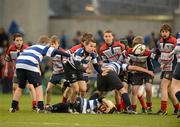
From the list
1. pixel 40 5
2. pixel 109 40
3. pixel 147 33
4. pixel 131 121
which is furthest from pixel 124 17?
pixel 131 121

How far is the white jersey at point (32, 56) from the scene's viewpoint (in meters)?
19.6

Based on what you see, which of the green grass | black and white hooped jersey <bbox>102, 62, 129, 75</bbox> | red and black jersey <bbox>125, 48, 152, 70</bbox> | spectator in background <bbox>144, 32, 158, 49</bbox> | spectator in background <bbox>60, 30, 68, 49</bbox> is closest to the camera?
the green grass

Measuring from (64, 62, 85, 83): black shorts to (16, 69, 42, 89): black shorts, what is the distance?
1.12 meters

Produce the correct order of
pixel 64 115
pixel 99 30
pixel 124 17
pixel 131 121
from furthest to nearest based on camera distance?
1. pixel 124 17
2. pixel 99 30
3. pixel 64 115
4. pixel 131 121

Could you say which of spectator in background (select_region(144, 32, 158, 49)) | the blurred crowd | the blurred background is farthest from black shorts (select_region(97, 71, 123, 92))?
the blurred background

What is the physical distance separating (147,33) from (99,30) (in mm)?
2837

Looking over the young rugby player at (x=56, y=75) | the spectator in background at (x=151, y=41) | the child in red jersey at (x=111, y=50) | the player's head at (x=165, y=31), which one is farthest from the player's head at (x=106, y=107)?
the spectator in background at (x=151, y=41)

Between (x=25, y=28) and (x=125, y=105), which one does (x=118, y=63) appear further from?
(x=25, y=28)

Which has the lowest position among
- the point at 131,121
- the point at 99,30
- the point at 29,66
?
the point at 131,121

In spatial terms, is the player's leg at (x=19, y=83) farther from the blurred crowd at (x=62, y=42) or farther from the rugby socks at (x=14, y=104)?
the blurred crowd at (x=62, y=42)

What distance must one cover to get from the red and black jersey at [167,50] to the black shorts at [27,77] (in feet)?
10.3

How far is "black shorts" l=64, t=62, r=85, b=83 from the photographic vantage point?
20.8 meters

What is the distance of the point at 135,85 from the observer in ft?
69.1

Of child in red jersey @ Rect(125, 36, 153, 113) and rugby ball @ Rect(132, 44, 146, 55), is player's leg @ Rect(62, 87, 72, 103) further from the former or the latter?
rugby ball @ Rect(132, 44, 146, 55)
